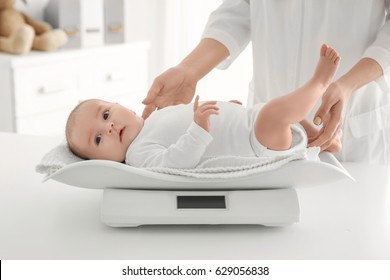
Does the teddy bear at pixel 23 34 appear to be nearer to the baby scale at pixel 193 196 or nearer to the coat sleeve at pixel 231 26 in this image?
the coat sleeve at pixel 231 26

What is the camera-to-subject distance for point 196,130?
3.64 ft

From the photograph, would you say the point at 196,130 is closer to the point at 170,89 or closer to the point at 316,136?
the point at 316,136

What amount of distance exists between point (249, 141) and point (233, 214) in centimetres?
21

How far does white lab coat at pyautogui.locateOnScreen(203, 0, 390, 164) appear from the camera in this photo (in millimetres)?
1526

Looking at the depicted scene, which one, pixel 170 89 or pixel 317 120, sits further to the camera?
pixel 170 89

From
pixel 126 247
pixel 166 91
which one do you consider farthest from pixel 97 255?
pixel 166 91

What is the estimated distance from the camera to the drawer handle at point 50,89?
3.00m

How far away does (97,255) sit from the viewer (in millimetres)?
971

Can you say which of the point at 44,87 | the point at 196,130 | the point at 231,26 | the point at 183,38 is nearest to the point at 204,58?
the point at 231,26

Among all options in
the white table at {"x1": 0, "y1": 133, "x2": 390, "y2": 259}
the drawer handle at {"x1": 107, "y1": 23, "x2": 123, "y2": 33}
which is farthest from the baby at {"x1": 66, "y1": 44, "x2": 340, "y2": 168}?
the drawer handle at {"x1": 107, "y1": 23, "x2": 123, "y2": 33}

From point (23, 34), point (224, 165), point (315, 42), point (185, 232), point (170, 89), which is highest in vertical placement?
point (23, 34)

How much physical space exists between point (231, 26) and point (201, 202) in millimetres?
760

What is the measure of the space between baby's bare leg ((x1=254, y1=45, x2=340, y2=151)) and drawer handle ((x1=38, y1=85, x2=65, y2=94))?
2.02 metres

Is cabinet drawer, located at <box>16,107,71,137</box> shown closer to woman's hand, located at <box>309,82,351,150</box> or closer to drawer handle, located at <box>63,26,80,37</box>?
drawer handle, located at <box>63,26,80,37</box>
